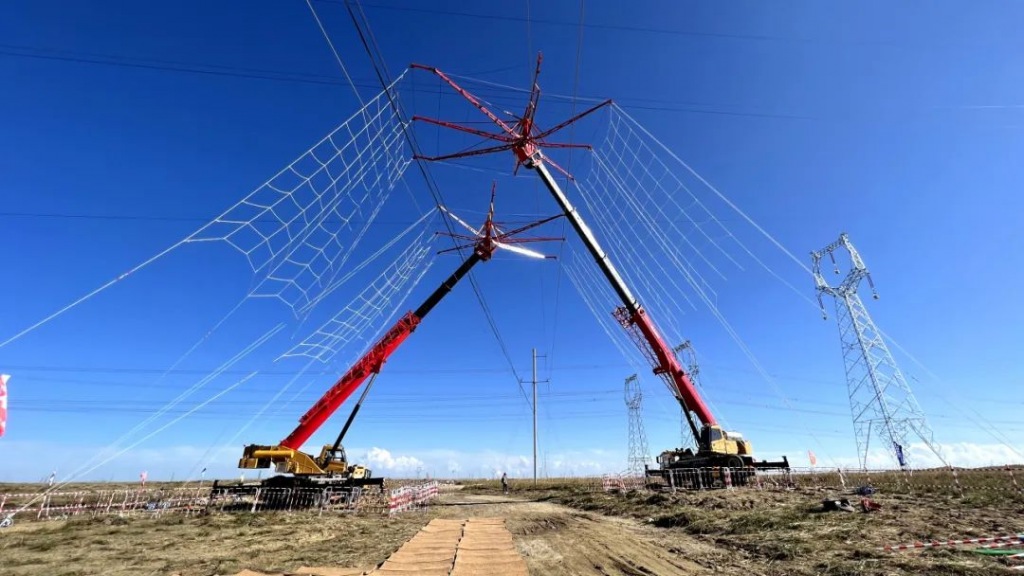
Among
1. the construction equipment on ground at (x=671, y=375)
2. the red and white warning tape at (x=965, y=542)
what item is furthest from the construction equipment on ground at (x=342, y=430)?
the red and white warning tape at (x=965, y=542)

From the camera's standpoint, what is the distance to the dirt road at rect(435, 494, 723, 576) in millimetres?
9258

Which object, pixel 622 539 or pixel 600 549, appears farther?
pixel 622 539

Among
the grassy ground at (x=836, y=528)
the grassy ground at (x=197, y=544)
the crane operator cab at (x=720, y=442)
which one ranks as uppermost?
the crane operator cab at (x=720, y=442)

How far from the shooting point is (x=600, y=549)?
11.3 meters

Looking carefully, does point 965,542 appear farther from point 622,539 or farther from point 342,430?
point 342,430

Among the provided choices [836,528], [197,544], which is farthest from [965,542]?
[197,544]

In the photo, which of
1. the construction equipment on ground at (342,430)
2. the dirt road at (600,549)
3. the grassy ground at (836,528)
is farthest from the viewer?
the construction equipment on ground at (342,430)

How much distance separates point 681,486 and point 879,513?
499 inches

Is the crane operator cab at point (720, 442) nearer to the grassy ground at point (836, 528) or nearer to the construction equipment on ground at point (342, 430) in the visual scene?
the grassy ground at point (836, 528)

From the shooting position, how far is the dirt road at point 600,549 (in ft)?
30.4

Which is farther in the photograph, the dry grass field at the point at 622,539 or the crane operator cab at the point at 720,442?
the crane operator cab at the point at 720,442

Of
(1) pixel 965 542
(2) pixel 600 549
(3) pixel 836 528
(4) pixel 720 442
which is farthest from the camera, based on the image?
(4) pixel 720 442

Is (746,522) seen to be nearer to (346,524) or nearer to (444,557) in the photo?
(444,557)

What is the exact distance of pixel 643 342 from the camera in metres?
26.2
